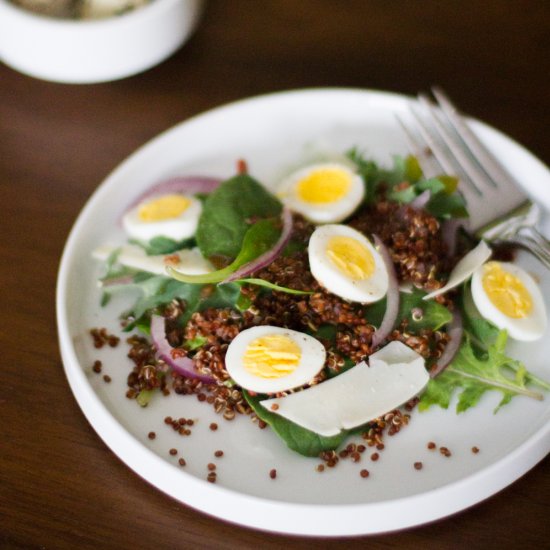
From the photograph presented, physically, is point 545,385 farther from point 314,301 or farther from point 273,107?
point 273,107

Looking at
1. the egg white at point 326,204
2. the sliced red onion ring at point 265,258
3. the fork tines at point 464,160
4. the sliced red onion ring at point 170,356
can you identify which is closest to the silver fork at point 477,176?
the fork tines at point 464,160

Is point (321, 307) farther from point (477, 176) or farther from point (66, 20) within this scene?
point (66, 20)

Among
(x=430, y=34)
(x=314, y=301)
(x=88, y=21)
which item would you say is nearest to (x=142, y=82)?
(x=88, y=21)

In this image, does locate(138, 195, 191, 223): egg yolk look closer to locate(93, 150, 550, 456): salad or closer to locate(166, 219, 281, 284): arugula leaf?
locate(93, 150, 550, 456): salad

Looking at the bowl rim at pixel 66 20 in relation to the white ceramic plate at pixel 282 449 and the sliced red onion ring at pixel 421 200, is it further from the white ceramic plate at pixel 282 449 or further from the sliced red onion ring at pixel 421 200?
the sliced red onion ring at pixel 421 200

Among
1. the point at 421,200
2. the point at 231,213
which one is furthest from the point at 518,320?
the point at 231,213

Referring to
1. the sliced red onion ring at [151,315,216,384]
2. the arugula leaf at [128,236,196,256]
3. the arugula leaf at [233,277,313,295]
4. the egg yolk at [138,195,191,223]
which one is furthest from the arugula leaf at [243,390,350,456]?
the egg yolk at [138,195,191,223]

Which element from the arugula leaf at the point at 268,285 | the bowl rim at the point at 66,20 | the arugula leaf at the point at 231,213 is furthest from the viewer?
the bowl rim at the point at 66,20
